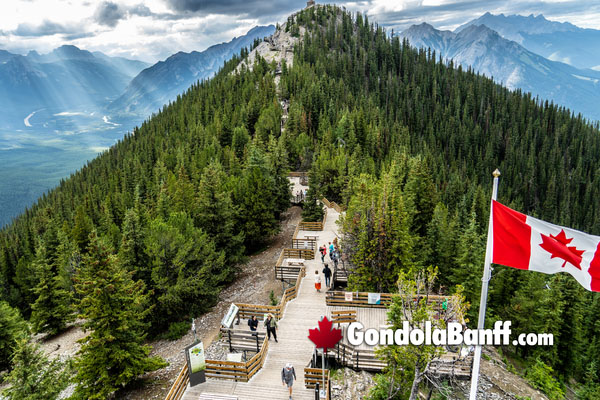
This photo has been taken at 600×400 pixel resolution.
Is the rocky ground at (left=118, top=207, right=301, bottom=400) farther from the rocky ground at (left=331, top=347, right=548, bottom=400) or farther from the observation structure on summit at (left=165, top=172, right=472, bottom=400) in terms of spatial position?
the rocky ground at (left=331, top=347, right=548, bottom=400)

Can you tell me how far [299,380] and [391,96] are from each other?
163594mm

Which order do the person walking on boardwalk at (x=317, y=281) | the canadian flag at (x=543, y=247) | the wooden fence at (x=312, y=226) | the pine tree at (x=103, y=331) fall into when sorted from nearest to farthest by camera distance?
the canadian flag at (x=543, y=247)
the pine tree at (x=103, y=331)
the person walking on boardwalk at (x=317, y=281)
the wooden fence at (x=312, y=226)

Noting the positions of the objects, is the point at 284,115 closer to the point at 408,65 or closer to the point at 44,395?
the point at 44,395

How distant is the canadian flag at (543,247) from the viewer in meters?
8.83

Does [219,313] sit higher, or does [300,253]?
[300,253]

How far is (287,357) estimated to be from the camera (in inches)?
789

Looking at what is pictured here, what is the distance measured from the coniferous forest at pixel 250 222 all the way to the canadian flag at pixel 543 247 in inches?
291

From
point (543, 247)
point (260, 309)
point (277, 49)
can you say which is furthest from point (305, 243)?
point (277, 49)

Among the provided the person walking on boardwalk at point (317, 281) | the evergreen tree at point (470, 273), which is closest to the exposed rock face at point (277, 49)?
the evergreen tree at point (470, 273)

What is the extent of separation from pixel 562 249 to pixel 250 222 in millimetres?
35451

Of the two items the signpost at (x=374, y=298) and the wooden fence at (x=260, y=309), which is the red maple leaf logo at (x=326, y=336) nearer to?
the wooden fence at (x=260, y=309)

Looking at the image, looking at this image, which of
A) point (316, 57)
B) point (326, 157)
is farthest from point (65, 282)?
point (316, 57)

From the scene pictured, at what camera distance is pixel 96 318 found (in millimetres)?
19562

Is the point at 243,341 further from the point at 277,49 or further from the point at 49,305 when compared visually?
the point at 277,49
